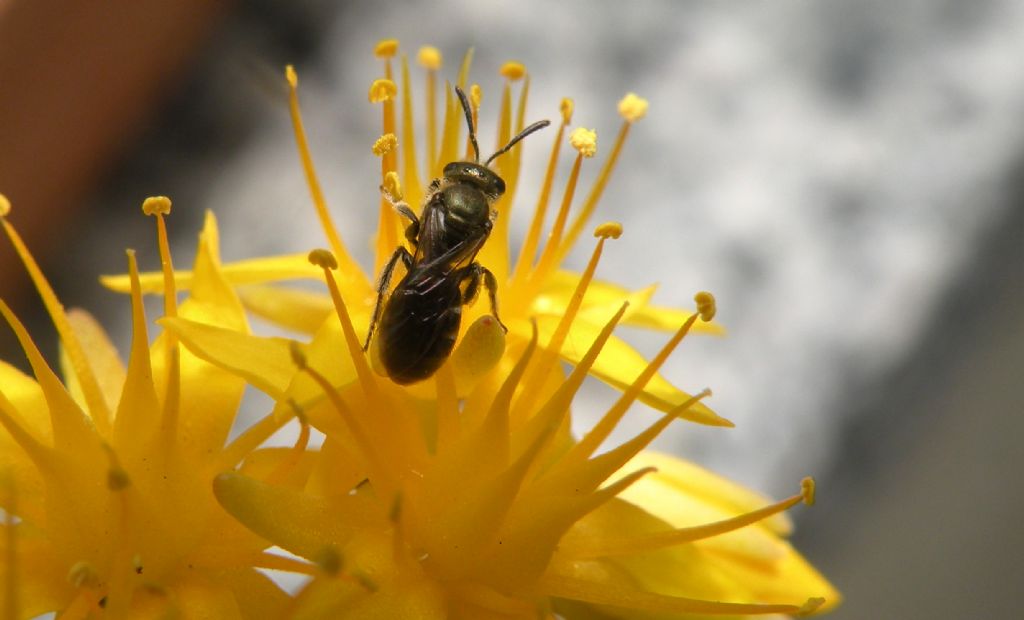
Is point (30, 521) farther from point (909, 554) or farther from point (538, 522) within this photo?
point (909, 554)

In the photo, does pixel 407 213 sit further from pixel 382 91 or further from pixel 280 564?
pixel 280 564

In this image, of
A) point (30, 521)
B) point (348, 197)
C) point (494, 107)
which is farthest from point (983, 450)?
point (30, 521)

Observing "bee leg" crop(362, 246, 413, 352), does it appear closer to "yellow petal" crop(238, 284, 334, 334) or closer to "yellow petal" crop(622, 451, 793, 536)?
"yellow petal" crop(238, 284, 334, 334)

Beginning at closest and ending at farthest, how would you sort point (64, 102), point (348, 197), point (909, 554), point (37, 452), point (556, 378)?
point (37, 452) → point (556, 378) → point (64, 102) → point (909, 554) → point (348, 197)

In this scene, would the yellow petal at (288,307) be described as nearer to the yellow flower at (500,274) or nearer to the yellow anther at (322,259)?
the yellow flower at (500,274)

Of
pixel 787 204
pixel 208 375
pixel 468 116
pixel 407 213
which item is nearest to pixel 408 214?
pixel 407 213

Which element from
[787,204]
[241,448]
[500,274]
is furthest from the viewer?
[787,204]
